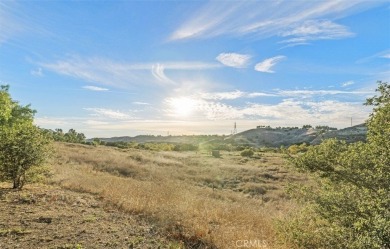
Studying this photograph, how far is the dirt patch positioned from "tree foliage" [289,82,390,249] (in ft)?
13.8

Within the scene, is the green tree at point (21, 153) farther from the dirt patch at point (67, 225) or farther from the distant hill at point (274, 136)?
the distant hill at point (274, 136)

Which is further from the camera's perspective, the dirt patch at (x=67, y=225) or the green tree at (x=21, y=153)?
the green tree at (x=21, y=153)

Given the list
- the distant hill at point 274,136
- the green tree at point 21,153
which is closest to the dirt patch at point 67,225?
the green tree at point 21,153

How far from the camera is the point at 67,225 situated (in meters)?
10.1

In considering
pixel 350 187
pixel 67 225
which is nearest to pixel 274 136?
pixel 350 187

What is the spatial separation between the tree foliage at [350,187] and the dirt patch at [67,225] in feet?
13.8

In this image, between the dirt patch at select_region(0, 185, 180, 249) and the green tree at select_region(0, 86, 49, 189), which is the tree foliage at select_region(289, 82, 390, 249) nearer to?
the dirt patch at select_region(0, 185, 180, 249)

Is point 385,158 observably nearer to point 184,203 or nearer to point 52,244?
point 184,203

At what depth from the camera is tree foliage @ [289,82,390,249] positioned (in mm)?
7770

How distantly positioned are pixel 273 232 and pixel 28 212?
843 cm

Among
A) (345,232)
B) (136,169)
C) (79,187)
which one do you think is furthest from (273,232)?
(136,169)

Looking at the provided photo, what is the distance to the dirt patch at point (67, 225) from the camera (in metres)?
8.86

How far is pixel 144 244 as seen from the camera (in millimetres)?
9273

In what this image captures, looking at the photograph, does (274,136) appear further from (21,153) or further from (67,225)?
(67,225)
